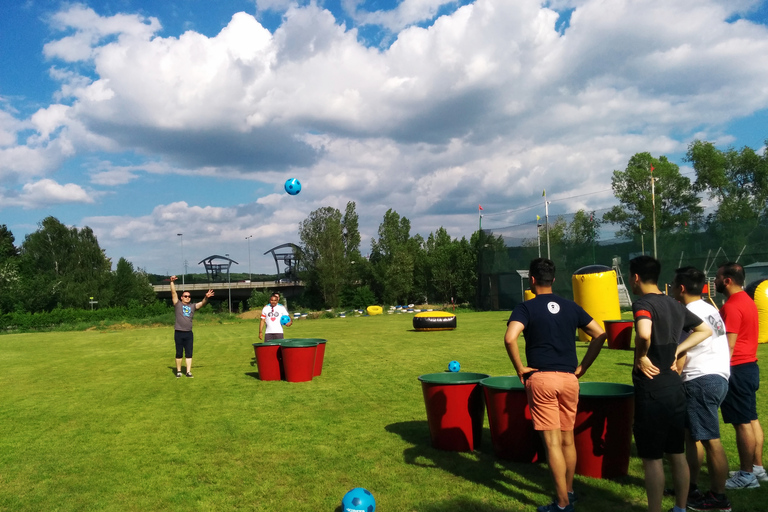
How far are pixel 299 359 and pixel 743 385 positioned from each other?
8.25 meters

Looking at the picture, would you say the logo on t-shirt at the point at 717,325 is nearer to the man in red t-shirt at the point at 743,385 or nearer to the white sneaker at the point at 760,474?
the man in red t-shirt at the point at 743,385

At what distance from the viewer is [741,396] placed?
4.89 m

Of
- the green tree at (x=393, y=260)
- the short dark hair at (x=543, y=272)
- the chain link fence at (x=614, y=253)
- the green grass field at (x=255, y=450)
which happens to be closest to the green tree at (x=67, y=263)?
the green tree at (x=393, y=260)

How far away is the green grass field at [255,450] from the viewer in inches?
202

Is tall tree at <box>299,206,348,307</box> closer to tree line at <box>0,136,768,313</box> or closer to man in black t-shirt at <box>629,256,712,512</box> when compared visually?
tree line at <box>0,136,768,313</box>

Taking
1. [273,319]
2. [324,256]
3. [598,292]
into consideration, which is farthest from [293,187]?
[324,256]

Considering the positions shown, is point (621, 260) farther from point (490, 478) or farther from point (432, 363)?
Answer: point (490, 478)

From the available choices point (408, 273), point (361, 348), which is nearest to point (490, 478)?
point (361, 348)

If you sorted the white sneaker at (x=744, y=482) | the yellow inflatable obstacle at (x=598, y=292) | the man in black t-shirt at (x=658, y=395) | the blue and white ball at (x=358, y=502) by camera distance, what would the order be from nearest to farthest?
the man in black t-shirt at (x=658, y=395) < the blue and white ball at (x=358, y=502) < the white sneaker at (x=744, y=482) < the yellow inflatable obstacle at (x=598, y=292)

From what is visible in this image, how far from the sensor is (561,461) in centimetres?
438

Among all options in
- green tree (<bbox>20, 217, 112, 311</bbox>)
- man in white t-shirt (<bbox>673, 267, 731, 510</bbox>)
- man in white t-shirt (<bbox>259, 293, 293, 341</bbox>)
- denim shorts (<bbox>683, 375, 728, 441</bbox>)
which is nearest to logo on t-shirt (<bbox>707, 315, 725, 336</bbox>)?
man in white t-shirt (<bbox>673, 267, 731, 510</bbox>)

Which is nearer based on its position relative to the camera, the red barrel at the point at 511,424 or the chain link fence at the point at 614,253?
the red barrel at the point at 511,424

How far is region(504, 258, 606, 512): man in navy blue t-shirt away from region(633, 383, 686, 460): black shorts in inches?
20.4

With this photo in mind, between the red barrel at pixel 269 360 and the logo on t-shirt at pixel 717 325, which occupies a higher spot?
the logo on t-shirt at pixel 717 325
